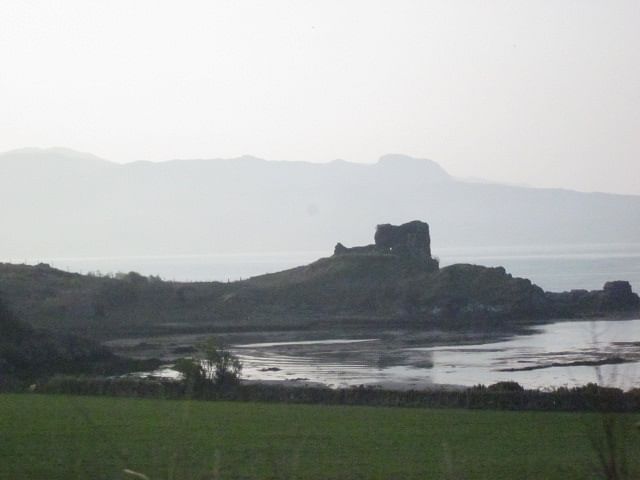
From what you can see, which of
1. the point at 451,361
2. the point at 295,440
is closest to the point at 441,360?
the point at 451,361

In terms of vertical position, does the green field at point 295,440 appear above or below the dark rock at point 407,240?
below

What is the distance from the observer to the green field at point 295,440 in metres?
14.2

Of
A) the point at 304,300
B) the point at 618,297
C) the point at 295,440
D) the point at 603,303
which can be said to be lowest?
the point at 295,440

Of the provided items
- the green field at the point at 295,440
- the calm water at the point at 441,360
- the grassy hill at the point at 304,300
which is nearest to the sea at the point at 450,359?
the calm water at the point at 441,360

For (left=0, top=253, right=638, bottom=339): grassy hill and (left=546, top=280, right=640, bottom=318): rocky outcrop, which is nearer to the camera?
(left=0, top=253, right=638, bottom=339): grassy hill

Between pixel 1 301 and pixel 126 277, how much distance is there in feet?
124

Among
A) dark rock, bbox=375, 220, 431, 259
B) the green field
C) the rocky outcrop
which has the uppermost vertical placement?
dark rock, bbox=375, 220, 431, 259

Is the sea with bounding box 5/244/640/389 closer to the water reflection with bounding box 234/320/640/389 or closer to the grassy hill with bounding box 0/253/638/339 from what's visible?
the water reflection with bounding box 234/320/640/389

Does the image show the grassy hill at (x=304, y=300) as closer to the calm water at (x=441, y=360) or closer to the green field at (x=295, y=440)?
the calm water at (x=441, y=360)

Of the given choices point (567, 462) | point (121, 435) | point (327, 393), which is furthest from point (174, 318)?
point (567, 462)

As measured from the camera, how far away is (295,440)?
18891 mm

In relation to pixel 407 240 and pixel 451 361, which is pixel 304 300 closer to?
pixel 407 240

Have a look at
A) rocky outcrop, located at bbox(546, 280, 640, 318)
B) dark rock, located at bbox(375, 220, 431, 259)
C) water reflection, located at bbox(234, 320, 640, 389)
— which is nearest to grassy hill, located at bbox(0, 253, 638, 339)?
rocky outcrop, located at bbox(546, 280, 640, 318)

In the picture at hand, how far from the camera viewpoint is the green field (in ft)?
46.7
